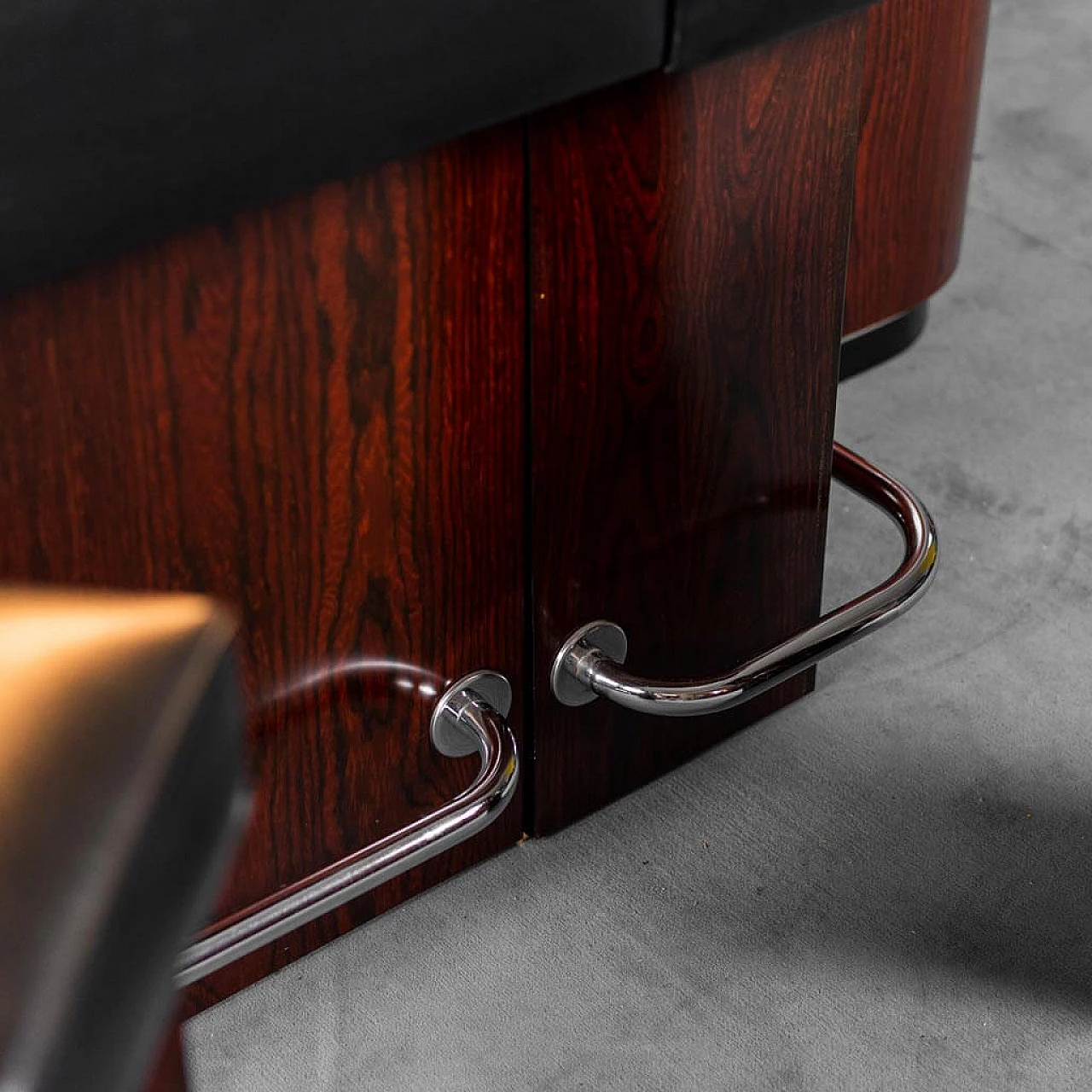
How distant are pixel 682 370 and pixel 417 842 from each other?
353mm

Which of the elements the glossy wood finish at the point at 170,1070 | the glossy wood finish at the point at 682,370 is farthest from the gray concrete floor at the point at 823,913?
the glossy wood finish at the point at 170,1070

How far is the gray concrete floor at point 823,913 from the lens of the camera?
1069 mm

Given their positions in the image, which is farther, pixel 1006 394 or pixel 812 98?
pixel 1006 394

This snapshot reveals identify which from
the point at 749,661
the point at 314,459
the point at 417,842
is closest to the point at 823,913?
the point at 749,661

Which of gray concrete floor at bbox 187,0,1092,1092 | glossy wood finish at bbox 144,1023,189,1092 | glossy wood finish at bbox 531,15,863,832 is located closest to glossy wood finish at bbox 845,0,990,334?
gray concrete floor at bbox 187,0,1092,1092

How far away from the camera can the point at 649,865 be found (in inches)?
47.3

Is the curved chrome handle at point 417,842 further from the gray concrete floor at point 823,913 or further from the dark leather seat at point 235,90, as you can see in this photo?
the dark leather seat at point 235,90

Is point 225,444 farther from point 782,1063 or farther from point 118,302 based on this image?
point 782,1063

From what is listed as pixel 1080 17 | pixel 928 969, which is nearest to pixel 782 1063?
pixel 928 969

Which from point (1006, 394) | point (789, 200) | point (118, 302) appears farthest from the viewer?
point (1006, 394)

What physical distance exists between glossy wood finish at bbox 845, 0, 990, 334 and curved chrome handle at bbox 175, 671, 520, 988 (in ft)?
2.15

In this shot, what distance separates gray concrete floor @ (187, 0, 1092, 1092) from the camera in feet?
3.51

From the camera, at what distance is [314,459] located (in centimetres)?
94

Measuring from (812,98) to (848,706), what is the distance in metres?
0.52
